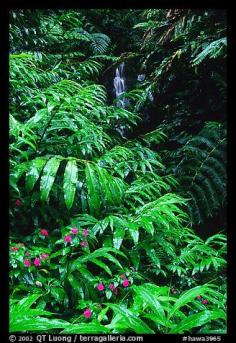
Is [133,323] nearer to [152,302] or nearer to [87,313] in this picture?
[152,302]

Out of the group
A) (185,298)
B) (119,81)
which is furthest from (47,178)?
(119,81)

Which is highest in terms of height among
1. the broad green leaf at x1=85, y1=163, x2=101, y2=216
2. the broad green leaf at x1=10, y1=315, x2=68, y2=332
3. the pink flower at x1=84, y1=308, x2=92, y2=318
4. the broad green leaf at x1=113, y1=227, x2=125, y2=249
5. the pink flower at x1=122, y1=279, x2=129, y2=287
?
the broad green leaf at x1=85, y1=163, x2=101, y2=216

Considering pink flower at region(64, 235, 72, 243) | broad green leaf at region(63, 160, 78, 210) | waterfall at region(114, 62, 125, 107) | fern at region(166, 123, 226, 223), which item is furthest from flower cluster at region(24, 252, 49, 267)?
waterfall at region(114, 62, 125, 107)

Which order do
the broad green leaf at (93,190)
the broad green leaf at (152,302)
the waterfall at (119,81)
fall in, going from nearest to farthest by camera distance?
the broad green leaf at (152,302), the broad green leaf at (93,190), the waterfall at (119,81)

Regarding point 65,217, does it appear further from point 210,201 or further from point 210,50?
point 210,50

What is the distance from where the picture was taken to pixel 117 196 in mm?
1746

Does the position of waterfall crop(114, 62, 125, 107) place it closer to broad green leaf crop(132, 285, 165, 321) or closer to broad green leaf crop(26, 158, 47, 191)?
broad green leaf crop(26, 158, 47, 191)

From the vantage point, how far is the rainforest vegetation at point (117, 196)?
1372 mm

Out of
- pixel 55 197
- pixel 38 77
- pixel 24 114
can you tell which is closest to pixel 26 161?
pixel 55 197

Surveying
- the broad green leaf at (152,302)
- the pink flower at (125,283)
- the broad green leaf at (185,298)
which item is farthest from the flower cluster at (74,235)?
the broad green leaf at (185,298)

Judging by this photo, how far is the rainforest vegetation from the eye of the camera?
1.37 metres

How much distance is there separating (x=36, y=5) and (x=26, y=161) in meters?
0.91

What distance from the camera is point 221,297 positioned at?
1.49m

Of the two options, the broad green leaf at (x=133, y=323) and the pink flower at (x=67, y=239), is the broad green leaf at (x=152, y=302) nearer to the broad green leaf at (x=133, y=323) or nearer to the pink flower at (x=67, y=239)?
the broad green leaf at (x=133, y=323)
